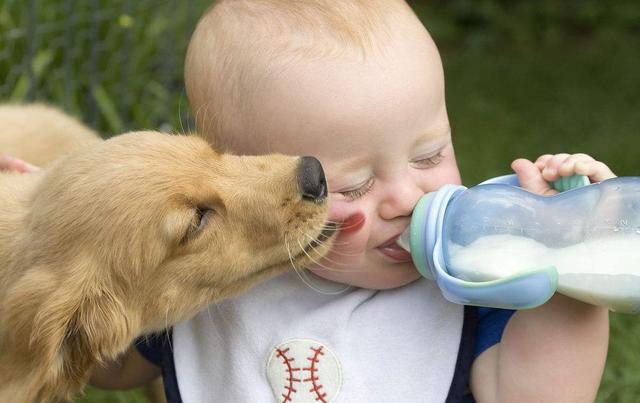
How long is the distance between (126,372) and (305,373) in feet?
2.43

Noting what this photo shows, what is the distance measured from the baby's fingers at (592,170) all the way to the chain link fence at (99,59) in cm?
278

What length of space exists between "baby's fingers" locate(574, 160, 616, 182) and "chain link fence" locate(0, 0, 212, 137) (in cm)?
278

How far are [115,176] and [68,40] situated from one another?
3002 mm

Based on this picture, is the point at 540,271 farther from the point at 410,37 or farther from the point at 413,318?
the point at 410,37

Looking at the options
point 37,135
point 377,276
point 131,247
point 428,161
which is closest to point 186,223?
point 131,247

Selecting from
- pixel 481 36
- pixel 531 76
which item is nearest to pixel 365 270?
pixel 531 76

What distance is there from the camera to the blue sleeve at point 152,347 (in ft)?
9.66

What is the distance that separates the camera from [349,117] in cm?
254

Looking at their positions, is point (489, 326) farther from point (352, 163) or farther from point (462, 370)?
point (352, 163)

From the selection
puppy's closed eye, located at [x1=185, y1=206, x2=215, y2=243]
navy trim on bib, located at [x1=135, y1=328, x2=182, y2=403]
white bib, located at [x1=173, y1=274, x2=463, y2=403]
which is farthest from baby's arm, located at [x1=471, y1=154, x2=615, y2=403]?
navy trim on bib, located at [x1=135, y1=328, x2=182, y2=403]

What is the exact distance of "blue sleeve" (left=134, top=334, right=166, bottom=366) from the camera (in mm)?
2943

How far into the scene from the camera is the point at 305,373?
106 inches

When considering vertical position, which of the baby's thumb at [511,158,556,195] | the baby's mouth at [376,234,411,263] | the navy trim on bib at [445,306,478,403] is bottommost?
the navy trim on bib at [445,306,478,403]

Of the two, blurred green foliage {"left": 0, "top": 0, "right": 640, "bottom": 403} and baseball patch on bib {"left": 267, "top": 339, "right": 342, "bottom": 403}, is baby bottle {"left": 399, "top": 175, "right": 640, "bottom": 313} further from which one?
blurred green foliage {"left": 0, "top": 0, "right": 640, "bottom": 403}
